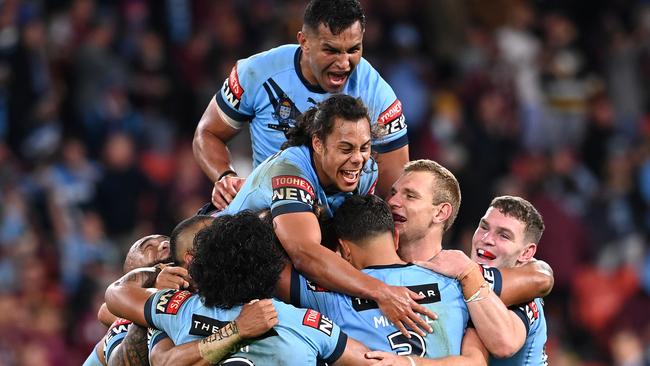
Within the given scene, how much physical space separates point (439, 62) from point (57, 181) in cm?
518

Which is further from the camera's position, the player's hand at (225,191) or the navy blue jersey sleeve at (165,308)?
the player's hand at (225,191)

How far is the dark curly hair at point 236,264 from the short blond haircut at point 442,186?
1045mm

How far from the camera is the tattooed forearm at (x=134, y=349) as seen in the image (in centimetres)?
650

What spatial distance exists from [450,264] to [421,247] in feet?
0.93

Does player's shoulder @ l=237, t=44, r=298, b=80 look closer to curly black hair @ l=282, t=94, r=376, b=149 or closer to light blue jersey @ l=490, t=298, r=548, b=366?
curly black hair @ l=282, t=94, r=376, b=149

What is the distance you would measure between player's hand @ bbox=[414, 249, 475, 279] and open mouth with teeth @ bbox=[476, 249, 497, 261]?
0.52 meters

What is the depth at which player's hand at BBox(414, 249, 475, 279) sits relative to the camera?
6.08m

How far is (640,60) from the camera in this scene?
14930 mm

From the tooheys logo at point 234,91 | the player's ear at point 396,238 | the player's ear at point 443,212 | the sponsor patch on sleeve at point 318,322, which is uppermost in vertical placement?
the tooheys logo at point 234,91

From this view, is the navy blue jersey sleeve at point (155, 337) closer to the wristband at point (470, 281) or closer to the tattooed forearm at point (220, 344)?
the tattooed forearm at point (220, 344)

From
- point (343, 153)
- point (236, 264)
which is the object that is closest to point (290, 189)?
point (343, 153)

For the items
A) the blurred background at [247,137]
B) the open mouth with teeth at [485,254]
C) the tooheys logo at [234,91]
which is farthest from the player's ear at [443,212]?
the blurred background at [247,137]

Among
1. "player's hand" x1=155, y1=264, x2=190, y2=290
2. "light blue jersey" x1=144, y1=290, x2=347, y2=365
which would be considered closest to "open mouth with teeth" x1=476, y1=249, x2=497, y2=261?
"light blue jersey" x1=144, y1=290, x2=347, y2=365

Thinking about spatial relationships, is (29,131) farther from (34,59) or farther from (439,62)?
(439,62)
